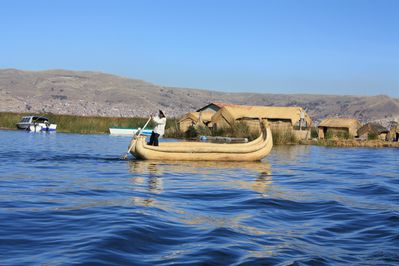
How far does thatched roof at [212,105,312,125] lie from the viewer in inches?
1645

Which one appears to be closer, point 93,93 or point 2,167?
point 2,167

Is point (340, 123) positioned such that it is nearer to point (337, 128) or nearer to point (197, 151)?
Answer: point (337, 128)

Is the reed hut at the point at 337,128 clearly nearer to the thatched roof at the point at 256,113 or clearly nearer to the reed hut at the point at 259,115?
the reed hut at the point at 259,115

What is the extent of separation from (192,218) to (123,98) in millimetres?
→ 142206

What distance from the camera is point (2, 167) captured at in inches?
666

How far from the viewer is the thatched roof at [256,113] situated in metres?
41.8

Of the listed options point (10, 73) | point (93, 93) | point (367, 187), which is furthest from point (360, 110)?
point (367, 187)

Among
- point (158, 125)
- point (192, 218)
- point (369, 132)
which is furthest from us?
point (369, 132)

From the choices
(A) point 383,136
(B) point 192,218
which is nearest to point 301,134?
(A) point 383,136

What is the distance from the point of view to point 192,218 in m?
9.22

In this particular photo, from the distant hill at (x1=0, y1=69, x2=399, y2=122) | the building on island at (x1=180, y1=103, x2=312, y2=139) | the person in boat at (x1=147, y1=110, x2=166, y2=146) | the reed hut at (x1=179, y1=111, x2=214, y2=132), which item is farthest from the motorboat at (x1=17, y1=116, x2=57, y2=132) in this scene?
the distant hill at (x1=0, y1=69, x2=399, y2=122)

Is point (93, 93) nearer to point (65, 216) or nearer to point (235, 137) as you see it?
point (235, 137)

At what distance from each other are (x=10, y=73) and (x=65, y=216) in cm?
17525

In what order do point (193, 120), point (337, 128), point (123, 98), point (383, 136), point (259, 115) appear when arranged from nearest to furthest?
point (259, 115) → point (337, 128) → point (383, 136) → point (193, 120) → point (123, 98)
